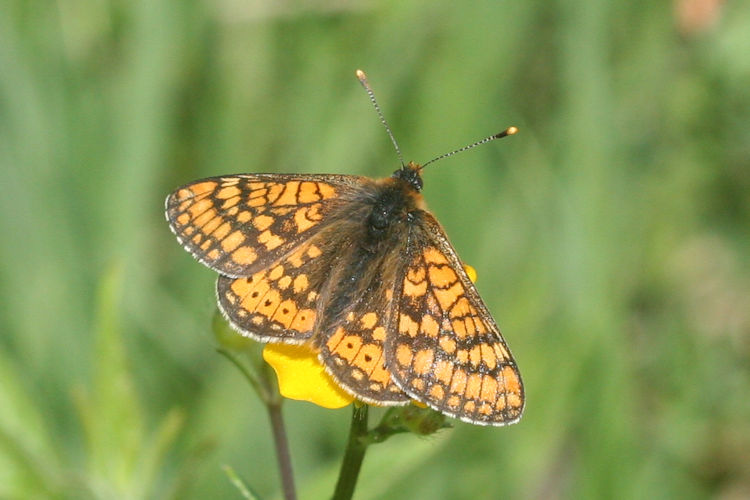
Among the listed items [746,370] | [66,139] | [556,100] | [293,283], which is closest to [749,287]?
[746,370]

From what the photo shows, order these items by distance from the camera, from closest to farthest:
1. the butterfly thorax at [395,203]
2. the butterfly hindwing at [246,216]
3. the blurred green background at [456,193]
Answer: the butterfly hindwing at [246,216]
the butterfly thorax at [395,203]
the blurred green background at [456,193]

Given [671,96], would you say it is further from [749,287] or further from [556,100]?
[749,287]

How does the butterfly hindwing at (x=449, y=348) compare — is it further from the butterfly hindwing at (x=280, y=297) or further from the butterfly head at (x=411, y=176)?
the butterfly head at (x=411, y=176)

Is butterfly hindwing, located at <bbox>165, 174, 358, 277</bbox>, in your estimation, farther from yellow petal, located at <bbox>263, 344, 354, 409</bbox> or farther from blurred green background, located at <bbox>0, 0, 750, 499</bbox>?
blurred green background, located at <bbox>0, 0, 750, 499</bbox>

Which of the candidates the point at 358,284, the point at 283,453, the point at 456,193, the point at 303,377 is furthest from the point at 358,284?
the point at 456,193

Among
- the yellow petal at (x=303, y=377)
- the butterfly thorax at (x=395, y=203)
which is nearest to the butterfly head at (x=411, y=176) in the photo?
the butterfly thorax at (x=395, y=203)

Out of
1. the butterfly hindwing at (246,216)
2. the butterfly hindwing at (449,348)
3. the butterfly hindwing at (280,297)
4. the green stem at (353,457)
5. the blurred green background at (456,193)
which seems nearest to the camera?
the green stem at (353,457)

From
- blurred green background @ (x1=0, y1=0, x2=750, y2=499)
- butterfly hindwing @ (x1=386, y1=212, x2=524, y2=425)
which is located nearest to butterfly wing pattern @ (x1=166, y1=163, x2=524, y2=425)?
butterfly hindwing @ (x1=386, y1=212, x2=524, y2=425)
